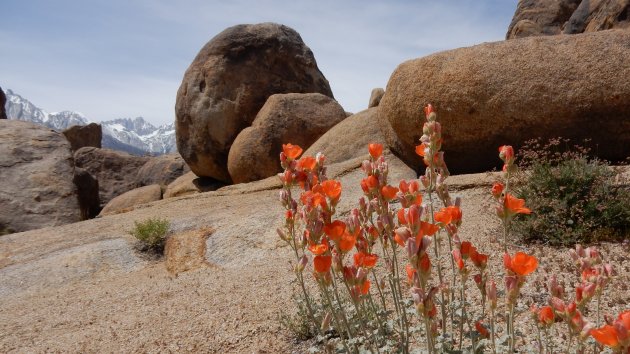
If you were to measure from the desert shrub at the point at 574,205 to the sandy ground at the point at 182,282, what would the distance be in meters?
0.23

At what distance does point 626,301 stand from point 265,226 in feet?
14.9

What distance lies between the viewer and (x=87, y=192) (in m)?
14.8

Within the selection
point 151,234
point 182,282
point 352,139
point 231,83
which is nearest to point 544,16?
point 231,83

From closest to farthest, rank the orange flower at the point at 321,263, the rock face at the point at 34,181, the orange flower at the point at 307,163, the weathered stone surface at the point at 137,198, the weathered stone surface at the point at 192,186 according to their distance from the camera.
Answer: the orange flower at the point at 321,263 < the orange flower at the point at 307,163 < the rock face at the point at 34,181 < the weathered stone surface at the point at 192,186 < the weathered stone surface at the point at 137,198

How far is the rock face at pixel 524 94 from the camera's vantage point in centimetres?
694

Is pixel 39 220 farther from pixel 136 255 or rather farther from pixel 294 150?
pixel 294 150

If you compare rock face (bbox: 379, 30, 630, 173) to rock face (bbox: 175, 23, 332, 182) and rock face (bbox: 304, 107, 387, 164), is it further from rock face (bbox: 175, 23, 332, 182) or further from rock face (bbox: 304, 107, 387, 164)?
rock face (bbox: 175, 23, 332, 182)

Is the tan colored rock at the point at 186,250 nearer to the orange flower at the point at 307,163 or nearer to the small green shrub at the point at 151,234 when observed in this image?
the small green shrub at the point at 151,234

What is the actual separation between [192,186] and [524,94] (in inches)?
409

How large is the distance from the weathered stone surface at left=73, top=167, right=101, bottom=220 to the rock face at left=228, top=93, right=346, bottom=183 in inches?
182

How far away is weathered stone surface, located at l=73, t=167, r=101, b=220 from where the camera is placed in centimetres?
1430

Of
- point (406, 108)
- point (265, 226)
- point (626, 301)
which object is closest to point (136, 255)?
point (265, 226)

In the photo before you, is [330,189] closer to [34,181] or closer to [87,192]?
[34,181]

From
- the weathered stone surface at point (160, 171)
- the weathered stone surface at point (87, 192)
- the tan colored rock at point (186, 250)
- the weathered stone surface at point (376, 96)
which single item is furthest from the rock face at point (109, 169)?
the tan colored rock at point (186, 250)
